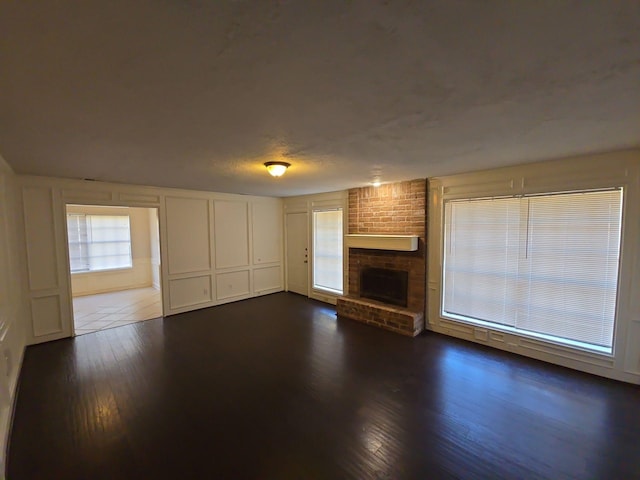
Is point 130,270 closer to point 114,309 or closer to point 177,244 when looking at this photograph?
point 114,309

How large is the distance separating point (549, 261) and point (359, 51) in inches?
137

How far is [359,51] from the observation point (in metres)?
1.16

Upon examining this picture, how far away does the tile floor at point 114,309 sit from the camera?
4875mm

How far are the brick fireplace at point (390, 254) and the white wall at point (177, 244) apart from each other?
2.38 metres

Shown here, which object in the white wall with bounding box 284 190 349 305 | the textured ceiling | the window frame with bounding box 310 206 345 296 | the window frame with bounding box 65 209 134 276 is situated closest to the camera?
the textured ceiling

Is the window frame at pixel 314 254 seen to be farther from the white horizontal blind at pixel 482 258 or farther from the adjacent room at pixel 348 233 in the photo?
the white horizontal blind at pixel 482 258

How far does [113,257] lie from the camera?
7.64 meters

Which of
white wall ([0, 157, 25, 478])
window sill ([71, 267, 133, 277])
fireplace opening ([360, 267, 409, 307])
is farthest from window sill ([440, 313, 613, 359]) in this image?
window sill ([71, 267, 133, 277])

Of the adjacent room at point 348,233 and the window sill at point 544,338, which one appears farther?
the window sill at point 544,338

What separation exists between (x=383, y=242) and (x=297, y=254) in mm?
2692

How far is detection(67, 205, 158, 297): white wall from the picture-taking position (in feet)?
23.3

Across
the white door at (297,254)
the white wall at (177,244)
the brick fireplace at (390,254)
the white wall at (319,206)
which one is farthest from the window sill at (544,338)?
the white wall at (177,244)

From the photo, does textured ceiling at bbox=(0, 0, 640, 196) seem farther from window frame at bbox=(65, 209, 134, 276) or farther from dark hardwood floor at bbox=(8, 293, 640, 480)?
window frame at bbox=(65, 209, 134, 276)

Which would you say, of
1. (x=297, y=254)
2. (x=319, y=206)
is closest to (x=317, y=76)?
(x=319, y=206)
